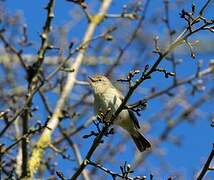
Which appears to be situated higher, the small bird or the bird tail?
the small bird

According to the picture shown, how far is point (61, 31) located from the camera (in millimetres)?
7684

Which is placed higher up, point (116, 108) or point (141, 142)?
point (116, 108)

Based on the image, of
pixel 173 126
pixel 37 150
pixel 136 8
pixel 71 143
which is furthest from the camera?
pixel 173 126

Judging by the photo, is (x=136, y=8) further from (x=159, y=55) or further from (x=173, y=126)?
(x=173, y=126)

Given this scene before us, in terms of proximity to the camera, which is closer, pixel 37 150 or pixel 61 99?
pixel 37 150

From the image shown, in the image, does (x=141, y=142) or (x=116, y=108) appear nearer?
(x=141, y=142)

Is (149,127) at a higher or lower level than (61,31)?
lower

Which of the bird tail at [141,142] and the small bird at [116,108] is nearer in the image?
the bird tail at [141,142]

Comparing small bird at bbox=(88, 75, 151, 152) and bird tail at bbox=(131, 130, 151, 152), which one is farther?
small bird at bbox=(88, 75, 151, 152)

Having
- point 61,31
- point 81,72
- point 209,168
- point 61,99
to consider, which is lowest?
point 209,168

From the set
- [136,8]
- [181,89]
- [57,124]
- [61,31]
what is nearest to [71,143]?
[57,124]

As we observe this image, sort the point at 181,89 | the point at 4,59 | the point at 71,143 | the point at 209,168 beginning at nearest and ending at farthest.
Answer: the point at 209,168, the point at 71,143, the point at 4,59, the point at 181,89

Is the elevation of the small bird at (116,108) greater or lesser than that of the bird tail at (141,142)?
greater

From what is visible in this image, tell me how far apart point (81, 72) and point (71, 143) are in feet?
5.80
